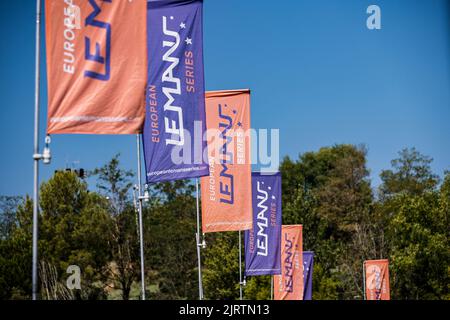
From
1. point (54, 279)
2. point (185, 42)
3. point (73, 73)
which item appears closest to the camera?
point (73, 73)

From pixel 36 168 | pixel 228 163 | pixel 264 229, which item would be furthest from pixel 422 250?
pixel 36 168

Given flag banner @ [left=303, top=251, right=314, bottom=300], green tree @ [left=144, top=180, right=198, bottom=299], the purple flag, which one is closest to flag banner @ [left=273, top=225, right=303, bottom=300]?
flag banner @ [left=303, top=251, right=314, bottom=300]

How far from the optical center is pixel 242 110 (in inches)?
848

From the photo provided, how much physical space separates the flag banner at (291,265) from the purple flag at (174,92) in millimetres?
15709

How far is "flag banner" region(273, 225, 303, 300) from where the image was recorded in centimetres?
3203

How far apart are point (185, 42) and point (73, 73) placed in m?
4.67

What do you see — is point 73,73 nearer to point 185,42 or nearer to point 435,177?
point 185,42

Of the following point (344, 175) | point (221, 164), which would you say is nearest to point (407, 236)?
point (344, 175)

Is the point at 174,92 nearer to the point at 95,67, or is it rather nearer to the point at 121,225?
the point at 95,67

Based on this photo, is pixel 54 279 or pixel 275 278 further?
pixel 54 279

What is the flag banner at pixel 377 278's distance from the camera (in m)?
38.7

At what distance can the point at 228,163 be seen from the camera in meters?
21.9

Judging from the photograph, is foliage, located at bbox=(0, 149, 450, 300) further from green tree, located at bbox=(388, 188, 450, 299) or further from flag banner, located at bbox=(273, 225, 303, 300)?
flag banner, located at bbox=(273, 225, 303, 300)

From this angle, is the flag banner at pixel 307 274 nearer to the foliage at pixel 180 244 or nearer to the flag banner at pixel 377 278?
the flag banner at pixel 377 278
